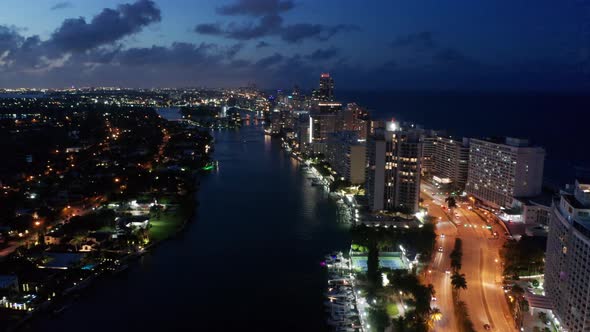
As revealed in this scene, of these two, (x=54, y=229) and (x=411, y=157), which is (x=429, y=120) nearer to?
(x=411, y=157)

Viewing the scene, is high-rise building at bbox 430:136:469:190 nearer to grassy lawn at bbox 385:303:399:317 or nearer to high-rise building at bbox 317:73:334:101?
grassy lawn at bbox 385:303:399:317

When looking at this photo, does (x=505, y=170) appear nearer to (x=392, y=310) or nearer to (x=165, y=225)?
A: (x=392, y=310)

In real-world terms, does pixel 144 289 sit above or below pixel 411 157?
below

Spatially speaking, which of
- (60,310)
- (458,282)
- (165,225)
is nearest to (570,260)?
(458,282)

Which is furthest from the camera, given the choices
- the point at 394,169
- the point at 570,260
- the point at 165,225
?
the point at 394,169

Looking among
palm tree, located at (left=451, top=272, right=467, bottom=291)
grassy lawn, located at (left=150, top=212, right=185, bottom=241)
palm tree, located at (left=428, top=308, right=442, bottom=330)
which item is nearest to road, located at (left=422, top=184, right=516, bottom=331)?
palm tree, located at (left=428, top=308, right=442, bottom=330)

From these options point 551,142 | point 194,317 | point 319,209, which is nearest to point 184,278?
point 194,317
